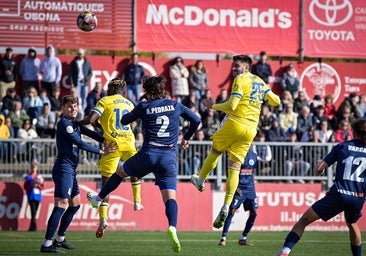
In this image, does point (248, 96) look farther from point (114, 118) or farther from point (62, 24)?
point (62, 24)

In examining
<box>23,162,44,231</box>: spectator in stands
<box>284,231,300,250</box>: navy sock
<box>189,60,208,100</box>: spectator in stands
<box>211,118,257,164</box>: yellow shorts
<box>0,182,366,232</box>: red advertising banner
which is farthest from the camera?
<box>189,60,208,100</box>: spectator in stands

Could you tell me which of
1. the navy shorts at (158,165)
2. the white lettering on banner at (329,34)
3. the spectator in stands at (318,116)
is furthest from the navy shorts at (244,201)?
the white lettering on banner at (329,34)

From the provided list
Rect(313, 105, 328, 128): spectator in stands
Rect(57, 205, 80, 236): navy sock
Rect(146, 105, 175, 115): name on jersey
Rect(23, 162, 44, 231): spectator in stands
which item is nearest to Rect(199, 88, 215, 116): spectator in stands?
Rect(313, 105, 328, 128): spectator in stands

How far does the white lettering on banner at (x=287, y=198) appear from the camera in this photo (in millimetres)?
28469

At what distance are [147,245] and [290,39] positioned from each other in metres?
15.5

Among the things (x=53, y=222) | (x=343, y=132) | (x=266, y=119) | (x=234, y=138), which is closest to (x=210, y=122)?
(x=266, y=119)

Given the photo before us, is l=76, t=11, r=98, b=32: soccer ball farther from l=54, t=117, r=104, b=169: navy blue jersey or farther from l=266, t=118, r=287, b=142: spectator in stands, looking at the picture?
l=266, t=118, r=287, b=142: spectator in stands

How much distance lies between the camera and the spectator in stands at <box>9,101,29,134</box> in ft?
91.2

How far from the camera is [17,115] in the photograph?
91.6ft

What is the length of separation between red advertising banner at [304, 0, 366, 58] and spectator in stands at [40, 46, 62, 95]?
28.6 feet

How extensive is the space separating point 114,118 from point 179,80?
12.0m

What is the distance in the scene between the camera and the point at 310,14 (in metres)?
34.1

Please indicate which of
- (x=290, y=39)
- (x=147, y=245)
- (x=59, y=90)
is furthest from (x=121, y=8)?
(x=147, y=245)

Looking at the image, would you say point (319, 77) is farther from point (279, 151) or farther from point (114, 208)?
point (114, 208)
